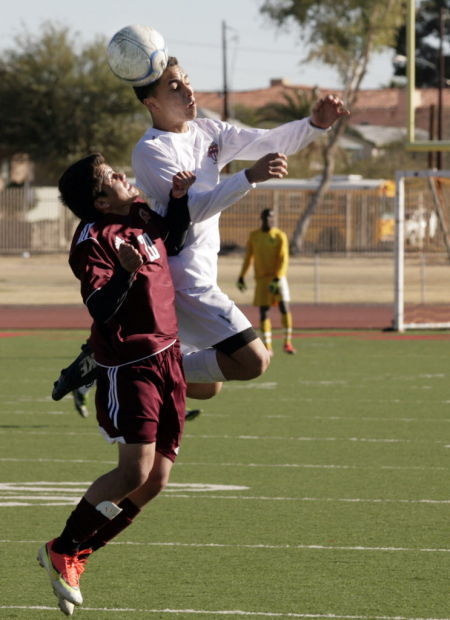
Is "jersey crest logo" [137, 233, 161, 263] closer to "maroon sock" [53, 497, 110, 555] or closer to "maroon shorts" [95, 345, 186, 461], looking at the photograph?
"maroon shorts" [95, 345, 186, 461]

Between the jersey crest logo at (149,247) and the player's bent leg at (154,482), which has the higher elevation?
the jersey crest logo at (149,247)

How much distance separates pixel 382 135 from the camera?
314 ft

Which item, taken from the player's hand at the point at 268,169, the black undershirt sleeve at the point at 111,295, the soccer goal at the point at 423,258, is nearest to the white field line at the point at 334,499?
the player's hand at the point at 268,169

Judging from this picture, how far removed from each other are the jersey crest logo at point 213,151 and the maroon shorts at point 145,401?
1267 mm

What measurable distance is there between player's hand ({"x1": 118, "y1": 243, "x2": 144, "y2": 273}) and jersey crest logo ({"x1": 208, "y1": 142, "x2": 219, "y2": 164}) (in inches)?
54.8

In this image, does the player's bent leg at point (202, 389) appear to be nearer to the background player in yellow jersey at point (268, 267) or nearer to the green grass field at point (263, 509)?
the green grass field at point (263, 509)

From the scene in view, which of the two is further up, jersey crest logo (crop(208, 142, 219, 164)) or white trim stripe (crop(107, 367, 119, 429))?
jersey crest logo (crop(208, 142, 219, 164))

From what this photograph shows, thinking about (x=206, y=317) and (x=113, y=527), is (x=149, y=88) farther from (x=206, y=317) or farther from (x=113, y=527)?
(x=113, y=527)

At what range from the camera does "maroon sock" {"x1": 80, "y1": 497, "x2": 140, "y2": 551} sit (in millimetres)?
6188

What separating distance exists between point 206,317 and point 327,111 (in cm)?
115

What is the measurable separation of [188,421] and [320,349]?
28.0ft

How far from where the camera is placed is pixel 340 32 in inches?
1807

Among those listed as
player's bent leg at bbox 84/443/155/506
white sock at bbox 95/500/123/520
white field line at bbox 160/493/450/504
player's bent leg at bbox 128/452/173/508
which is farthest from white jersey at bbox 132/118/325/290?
white field line at bbox 160/493/450/504

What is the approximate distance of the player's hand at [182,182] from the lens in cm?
654
